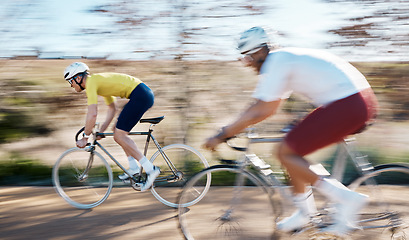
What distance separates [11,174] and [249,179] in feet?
14.2

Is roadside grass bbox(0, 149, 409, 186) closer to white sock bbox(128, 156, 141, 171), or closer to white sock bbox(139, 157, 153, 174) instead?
white sock bbox(128, 156, 141, 171)

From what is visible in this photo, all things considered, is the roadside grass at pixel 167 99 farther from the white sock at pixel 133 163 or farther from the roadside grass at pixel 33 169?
the white sock at pixel 133 163

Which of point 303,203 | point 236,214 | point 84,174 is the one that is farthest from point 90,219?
point 303,203

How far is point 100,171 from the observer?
4.89 metres

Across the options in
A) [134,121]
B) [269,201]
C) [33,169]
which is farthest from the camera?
[33,169]

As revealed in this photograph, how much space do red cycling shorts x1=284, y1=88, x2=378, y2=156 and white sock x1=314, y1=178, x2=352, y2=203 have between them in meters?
0.27

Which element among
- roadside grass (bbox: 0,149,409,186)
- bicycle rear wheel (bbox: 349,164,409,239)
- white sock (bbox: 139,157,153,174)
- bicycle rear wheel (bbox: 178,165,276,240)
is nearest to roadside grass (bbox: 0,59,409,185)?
roadside grass (bbox: 0,149,409,186)

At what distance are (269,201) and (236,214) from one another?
307mm

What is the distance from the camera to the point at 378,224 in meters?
3.03

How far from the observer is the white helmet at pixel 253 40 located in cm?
282

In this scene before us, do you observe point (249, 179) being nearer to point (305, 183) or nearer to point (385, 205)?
point (305, 183)

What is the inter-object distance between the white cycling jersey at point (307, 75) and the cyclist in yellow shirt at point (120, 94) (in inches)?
73.2

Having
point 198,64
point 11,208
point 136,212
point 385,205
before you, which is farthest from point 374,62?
point 11,208

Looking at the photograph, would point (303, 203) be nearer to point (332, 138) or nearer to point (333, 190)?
point (333, 190)
